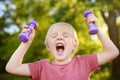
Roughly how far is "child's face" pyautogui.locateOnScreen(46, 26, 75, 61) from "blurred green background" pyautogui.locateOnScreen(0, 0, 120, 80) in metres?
7.96

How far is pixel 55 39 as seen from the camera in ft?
9.06

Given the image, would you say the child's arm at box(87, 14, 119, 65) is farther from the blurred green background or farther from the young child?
the blurred green background

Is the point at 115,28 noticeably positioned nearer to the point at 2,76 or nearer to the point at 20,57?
the point at 2,76

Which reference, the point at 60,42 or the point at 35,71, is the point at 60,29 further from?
the point at 35,71

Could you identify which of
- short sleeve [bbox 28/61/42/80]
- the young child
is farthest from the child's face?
short sleeve [bbox 28/61/42/80]

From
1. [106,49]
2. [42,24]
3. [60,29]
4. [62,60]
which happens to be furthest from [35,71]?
[42,24]

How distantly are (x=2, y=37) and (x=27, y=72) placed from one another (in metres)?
12.4

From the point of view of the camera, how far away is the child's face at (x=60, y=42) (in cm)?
272

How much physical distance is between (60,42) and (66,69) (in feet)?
0.62

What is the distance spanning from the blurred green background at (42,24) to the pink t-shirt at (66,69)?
317 inches

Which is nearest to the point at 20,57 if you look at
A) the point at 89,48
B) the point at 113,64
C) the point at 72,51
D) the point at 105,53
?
the point at 72,51

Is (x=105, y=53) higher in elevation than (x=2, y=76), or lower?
higher

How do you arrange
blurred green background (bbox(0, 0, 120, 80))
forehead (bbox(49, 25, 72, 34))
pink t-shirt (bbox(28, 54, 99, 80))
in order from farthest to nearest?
blurred green background (bbox(0, 0, 120, 80))
forehead (bbox(49, 25, 72, 34))
pink t-shirt (bbox(28, 54, 99, 80))

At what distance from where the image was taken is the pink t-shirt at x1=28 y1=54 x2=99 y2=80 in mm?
2668
